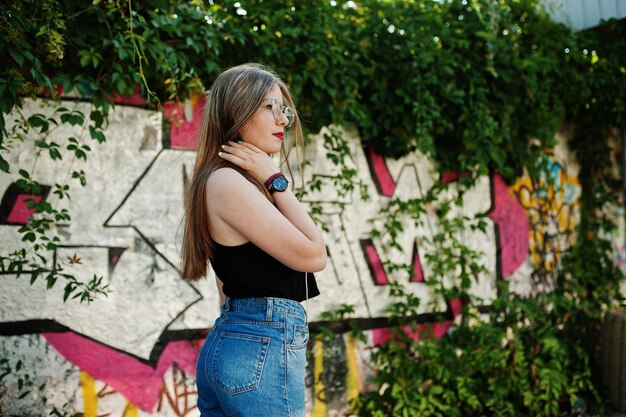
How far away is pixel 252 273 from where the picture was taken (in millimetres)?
1714

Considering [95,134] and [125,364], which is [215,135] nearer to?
[95,134]

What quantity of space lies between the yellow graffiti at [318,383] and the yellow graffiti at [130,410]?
1.20 meters

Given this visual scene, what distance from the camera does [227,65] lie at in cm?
348

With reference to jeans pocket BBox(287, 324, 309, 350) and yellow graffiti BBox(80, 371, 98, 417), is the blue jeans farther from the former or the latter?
yellow graffiti BBox(80, 371, 98, 417)

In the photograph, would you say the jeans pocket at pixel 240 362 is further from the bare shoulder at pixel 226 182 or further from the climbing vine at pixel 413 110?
the climbing vine at pixel 413 110

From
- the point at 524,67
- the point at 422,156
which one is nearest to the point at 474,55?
the point at 524,67

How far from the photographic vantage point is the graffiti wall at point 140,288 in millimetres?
2953

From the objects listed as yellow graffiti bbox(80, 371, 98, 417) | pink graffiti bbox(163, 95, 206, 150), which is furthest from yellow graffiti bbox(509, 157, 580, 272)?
yellow graffiti bbox(80, 371, 98, 417)

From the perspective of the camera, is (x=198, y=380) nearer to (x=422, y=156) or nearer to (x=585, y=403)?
(x=422, y=156)

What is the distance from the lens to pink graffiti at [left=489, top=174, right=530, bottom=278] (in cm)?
511

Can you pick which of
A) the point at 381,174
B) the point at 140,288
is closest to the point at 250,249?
the point at 140,288

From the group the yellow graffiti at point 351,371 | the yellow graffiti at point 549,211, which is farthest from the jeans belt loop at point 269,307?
the yellow graffiti at point 549,211

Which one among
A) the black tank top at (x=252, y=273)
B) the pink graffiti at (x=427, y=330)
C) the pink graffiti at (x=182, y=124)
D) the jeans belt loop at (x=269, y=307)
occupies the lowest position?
the pink graffiti at (x=427, y=330)

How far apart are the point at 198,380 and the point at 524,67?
12.7 feet
